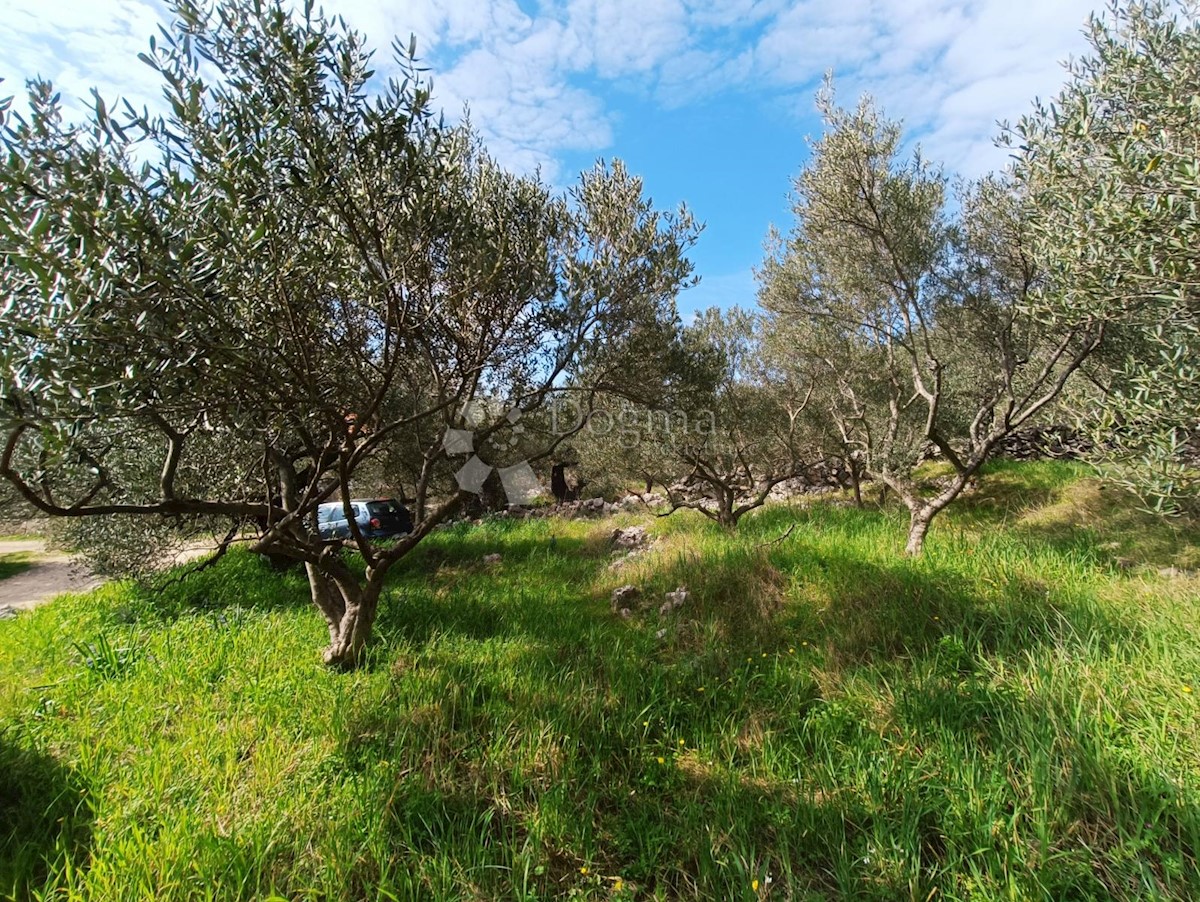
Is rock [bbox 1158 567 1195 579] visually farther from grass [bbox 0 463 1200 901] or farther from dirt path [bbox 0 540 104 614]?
dirt path [bbox 0 540 104 614]

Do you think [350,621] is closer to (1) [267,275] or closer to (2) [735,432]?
(1) [267,275]

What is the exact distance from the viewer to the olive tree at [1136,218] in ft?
12.6

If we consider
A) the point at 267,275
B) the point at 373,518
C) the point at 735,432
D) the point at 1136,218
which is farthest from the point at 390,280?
the point at 373,518

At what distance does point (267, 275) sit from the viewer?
3666 mm

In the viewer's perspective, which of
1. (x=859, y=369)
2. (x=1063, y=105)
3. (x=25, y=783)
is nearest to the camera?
(x=25, y=783)

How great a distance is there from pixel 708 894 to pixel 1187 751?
Result: 9.80 feet

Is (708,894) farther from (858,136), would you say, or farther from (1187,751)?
(858,136)

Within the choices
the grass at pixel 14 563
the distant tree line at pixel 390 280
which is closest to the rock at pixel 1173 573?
the distant tree line at pixel 390 280

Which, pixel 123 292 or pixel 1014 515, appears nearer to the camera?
pixel 123 292

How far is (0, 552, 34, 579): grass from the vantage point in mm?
15202

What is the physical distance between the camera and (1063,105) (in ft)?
16.5

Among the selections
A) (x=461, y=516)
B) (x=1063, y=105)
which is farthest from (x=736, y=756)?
(x=461, y=516)

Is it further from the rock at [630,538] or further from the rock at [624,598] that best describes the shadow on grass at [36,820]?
the rock at [630,538]

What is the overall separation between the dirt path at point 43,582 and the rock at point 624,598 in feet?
29.6
